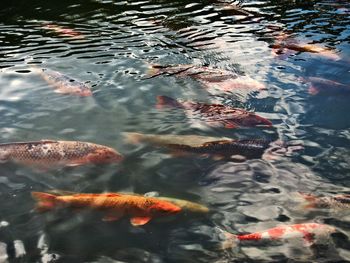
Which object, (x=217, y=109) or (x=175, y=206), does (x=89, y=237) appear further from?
(x=217, y=109)

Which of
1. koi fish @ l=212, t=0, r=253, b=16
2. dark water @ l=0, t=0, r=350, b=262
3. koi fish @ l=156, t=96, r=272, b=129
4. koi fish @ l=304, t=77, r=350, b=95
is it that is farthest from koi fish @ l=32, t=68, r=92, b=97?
koi fish @ l=212, t=0, r=253, b=16

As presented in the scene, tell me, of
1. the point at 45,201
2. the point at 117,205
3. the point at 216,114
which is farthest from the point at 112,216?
the point at 216,114

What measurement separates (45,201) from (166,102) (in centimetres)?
285

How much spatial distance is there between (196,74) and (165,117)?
5.55 ft

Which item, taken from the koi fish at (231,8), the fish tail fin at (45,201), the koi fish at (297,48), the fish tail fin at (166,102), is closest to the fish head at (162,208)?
the fish tail fin at (45,201)

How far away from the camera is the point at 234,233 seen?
13.2 feet

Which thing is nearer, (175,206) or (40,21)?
(175,206)

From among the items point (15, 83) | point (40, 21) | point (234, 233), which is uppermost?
point (40, 21)

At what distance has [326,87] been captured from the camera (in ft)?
22.5

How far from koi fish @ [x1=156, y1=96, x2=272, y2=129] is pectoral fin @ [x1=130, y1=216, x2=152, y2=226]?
2.30 meters

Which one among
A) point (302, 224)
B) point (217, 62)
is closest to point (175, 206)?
point (302, 224)

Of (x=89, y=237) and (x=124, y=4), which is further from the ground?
(x=124, y=4)

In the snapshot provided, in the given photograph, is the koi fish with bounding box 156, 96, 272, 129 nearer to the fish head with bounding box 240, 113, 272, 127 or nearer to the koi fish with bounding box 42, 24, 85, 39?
the fish head with bounding box 240, 113, 272, 127

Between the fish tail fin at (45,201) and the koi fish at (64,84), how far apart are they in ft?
9.67
